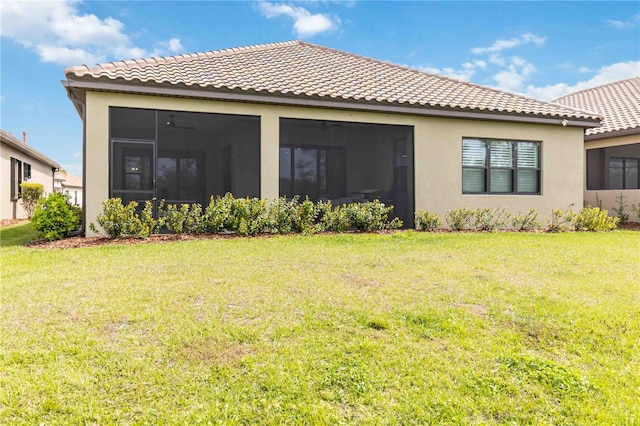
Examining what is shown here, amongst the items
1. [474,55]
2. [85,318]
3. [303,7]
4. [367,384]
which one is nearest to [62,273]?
[85,318]

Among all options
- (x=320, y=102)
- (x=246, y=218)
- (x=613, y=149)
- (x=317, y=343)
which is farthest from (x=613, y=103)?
(x=317, y=343)

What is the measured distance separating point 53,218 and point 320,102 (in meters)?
6.72

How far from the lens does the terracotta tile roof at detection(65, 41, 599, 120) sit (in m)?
9.37

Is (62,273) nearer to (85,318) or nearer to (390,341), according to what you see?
(85,318)

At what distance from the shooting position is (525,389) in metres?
2.59

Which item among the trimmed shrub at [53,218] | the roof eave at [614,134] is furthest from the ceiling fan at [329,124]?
the roof eave at [614,134]

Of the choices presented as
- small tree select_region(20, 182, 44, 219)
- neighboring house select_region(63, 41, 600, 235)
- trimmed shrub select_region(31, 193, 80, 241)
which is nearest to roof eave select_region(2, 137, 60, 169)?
small tree select_region(20, 182, 44, 219)

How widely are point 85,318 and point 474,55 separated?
2064cm

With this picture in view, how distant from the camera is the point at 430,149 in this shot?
1149 cm

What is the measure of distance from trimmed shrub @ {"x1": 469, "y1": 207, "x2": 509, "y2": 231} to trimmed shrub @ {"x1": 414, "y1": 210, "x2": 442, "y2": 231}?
1.15 metres

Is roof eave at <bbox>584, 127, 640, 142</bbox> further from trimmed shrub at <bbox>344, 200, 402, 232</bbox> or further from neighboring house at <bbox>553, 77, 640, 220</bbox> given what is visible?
trimmed shrub at <bbox>344, 200, 402, 232</bbox>

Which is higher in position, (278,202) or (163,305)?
(278,202)

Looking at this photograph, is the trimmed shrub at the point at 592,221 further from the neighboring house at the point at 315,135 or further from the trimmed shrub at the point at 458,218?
the trimmed shrub at the point at 458,218

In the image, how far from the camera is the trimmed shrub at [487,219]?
37.5ft
